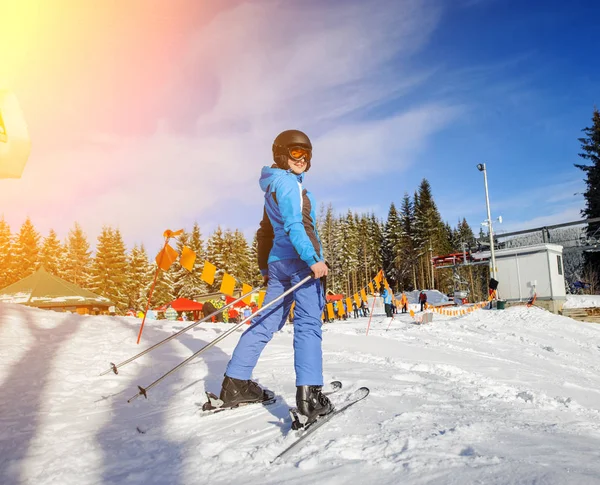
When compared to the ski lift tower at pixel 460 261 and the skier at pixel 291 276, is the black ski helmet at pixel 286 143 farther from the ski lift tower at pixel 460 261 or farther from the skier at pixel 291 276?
the ski lift tower at pixel 460 261

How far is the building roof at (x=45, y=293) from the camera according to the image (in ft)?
88.3

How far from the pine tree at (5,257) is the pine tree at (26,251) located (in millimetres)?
440

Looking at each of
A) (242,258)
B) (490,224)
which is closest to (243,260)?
(242,258)

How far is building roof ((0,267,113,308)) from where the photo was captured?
88.3 feet

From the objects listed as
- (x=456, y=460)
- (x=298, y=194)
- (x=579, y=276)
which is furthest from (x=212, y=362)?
(x=579, y=276)

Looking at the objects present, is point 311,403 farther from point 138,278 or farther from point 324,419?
point 138,278

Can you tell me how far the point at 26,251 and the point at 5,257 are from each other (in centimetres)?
241

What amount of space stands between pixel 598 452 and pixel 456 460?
710 millimetres

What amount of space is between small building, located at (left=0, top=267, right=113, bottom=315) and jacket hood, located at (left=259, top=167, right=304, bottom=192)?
28392mm

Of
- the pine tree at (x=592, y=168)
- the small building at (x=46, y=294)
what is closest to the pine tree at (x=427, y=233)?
the pine tree at (x=592, y=168)

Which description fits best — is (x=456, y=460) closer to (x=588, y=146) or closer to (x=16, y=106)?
(x=16, y=106)

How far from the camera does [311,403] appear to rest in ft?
8.94

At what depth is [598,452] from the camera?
6.64 feet

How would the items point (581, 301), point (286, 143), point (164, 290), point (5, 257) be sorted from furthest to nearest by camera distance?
point (164, 290) < point (5, 257) < point (581, 301) < point (286, 143)
